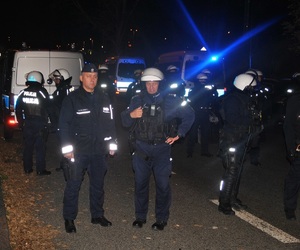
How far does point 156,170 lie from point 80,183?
3.00ft

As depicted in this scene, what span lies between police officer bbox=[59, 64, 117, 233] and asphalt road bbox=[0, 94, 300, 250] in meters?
0.54

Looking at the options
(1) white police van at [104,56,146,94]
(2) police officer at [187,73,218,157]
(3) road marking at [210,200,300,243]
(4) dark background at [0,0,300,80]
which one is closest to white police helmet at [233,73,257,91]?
(3) road marking at [210,200,300,243]

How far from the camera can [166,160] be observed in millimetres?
5945

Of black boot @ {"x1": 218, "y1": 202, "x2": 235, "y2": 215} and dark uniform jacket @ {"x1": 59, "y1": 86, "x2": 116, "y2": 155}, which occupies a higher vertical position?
dark uniform jacket @ {"x1": 59, "y1": 86, "x2": 116, "y2": 155}

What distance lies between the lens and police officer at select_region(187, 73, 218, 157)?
35.8 ft

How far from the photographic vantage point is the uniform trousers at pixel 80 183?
5836mm

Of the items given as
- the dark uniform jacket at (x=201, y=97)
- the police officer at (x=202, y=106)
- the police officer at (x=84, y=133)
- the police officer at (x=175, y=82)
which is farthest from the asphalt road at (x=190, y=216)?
the police officer at (x=175, y=82)

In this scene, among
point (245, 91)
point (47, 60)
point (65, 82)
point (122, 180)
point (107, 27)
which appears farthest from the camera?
point (107, 27)

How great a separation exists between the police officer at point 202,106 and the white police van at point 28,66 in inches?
116

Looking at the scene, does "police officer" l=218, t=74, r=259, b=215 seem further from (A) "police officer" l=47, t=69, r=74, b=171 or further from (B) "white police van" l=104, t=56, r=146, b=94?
(B) "white police van" l=104, t=56, r=146, b=94

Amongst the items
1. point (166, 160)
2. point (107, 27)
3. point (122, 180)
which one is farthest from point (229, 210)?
point (107, 27)

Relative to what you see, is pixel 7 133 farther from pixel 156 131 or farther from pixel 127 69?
pixel 127 69

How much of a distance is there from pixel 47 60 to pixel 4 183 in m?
4.37

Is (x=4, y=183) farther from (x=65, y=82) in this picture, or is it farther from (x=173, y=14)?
(x=173, y=14)
